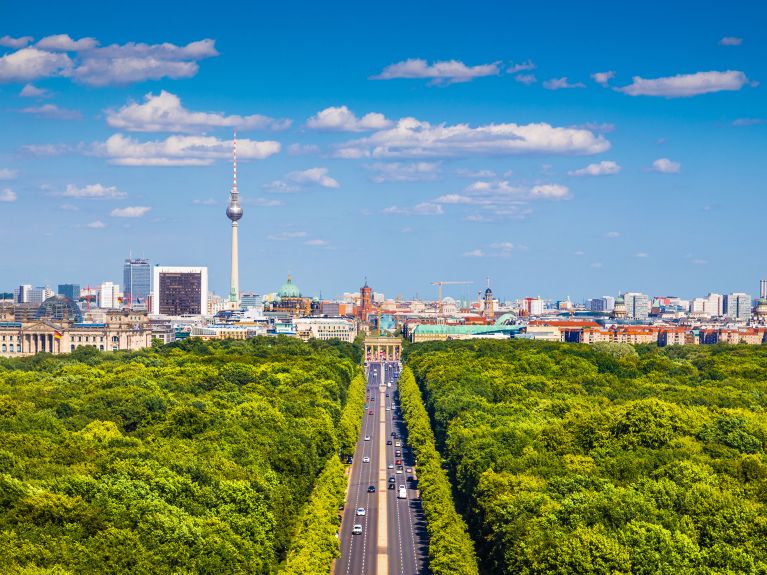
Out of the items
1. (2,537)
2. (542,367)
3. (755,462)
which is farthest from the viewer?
(542,367)

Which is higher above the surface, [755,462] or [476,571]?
[755,462]

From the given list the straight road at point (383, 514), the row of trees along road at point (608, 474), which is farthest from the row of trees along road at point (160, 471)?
the row of trees along road at point (608, 474)

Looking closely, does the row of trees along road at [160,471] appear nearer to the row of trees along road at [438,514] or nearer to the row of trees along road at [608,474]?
the row of trees along road at [438,514]

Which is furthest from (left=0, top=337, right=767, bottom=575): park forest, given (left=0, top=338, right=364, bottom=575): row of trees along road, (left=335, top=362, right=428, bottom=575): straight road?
(left=335, top=362, right=428, bottom=575): straight road

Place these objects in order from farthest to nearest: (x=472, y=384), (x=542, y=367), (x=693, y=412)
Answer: (x=542, y=367), (x=472, y=384), (x=693, y=412)

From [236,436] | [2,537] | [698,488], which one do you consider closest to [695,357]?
[236,436]

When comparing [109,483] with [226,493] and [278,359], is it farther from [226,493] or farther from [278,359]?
[278,359]

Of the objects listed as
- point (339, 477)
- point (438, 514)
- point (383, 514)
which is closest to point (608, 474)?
point (438, 514)

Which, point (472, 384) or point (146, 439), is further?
point (472, 384)
